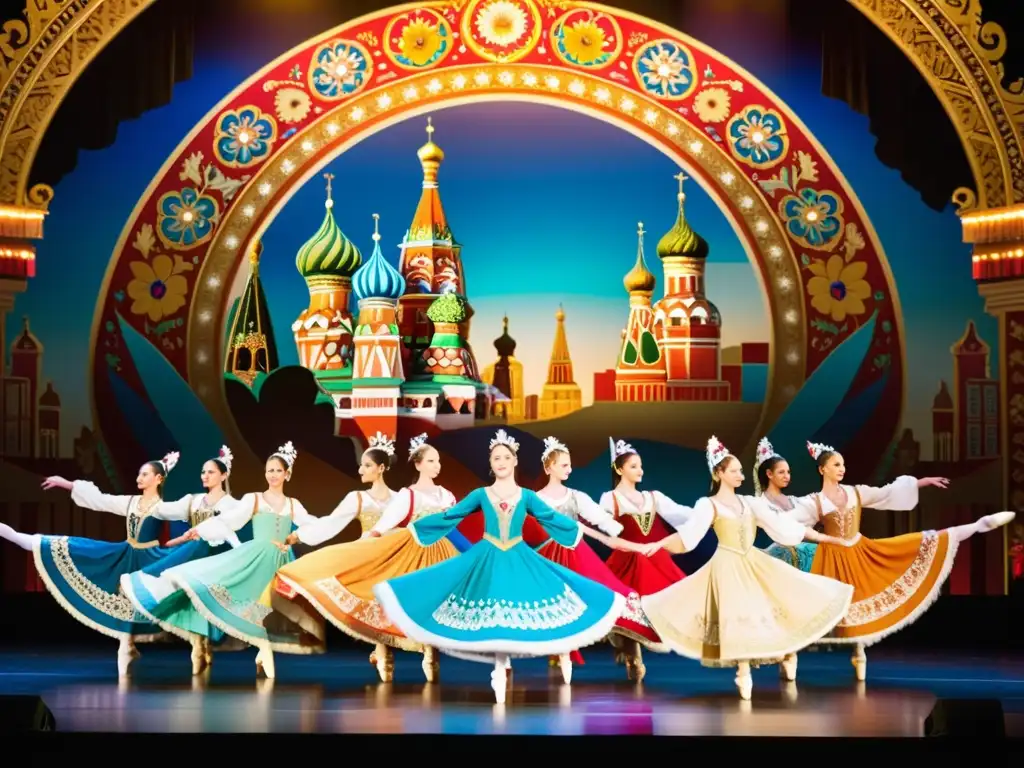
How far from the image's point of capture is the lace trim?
20.6 ft

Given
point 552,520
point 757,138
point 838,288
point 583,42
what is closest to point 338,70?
point 583,42

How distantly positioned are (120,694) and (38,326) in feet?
10.4

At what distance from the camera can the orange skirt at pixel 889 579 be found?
729 cm

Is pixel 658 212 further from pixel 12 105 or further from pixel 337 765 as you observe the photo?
pixel 337 765

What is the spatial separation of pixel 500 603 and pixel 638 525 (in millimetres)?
1601

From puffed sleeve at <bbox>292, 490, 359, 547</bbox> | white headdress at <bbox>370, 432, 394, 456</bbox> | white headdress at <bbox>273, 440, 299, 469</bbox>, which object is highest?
white headdress at <bbox>370, 432, 394, 456</bbox>

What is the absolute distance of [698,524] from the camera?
683cm

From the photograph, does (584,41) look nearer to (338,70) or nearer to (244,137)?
(338,70)

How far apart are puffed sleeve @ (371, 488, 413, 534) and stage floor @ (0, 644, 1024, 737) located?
0.67 meters

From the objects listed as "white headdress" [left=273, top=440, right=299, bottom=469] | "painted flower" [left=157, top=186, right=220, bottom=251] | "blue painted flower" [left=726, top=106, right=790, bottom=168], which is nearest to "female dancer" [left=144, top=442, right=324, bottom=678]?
"white headdress" [left=273, top=440, right=299, bottom=469]

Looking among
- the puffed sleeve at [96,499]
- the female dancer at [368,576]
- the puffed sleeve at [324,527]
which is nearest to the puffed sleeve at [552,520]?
the female dancer at [368,576]

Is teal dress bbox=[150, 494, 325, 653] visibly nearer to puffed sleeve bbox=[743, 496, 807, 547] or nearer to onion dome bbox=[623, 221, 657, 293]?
puffed sleeve bbox=[743, 496, 807, 547]

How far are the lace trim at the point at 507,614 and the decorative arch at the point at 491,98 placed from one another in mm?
3097

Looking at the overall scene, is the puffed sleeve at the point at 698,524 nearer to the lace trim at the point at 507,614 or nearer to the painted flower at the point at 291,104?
the lace trim at the point at 507,614
